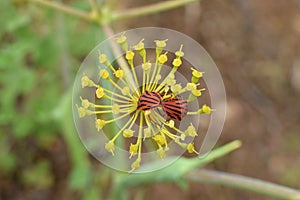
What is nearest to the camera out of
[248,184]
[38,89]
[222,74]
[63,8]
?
[248,184]

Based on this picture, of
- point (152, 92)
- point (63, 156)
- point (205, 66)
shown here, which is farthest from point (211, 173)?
point (205, 66)

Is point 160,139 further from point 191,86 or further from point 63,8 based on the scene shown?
point 63,8

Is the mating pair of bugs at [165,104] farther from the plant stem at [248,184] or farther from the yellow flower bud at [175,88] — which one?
the plant stem at [248,184]

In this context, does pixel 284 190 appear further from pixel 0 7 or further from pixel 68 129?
pixel 0 7

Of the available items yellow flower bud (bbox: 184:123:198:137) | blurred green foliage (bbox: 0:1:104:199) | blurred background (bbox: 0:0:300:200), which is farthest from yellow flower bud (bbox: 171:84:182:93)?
blurred background (bbox: 0:0:300:200)

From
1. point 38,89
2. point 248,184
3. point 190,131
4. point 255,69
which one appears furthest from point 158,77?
point 255,69

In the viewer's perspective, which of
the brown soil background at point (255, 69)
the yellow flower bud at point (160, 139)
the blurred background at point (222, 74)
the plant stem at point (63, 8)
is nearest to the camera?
the yellow flower bud at point (160, 139)

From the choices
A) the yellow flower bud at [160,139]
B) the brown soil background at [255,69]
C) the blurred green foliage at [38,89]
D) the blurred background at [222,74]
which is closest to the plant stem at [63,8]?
the blurred green foliage at [38,89]
